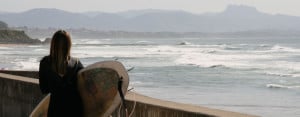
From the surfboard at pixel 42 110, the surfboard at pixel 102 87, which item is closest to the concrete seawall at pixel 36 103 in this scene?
the surfboard at pixel 102 87

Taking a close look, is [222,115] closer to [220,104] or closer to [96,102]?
[96,102]

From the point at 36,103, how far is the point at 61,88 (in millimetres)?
4005

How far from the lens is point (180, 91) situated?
79.5 ft

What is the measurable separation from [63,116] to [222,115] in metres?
1.46

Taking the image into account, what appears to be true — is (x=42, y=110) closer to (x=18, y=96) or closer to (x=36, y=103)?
(x=36, y=103)

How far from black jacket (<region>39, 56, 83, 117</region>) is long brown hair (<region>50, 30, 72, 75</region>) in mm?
53

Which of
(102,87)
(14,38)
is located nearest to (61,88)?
(102,87)

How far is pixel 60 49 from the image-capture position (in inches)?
176

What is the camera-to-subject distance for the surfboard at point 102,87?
15.9 ft

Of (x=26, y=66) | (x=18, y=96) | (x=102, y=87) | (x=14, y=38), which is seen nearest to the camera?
(x=102, y=87)

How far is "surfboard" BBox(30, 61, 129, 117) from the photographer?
4.86 m

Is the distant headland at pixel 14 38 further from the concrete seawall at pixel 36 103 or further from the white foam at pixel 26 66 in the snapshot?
the concrete seawall at pixel 36 103

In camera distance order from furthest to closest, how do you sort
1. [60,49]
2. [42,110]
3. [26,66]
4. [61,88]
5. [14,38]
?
[14,38]
[26,66]
[42,110]
[61,88]
[60,49]

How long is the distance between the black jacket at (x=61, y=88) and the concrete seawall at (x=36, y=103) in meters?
1.36
